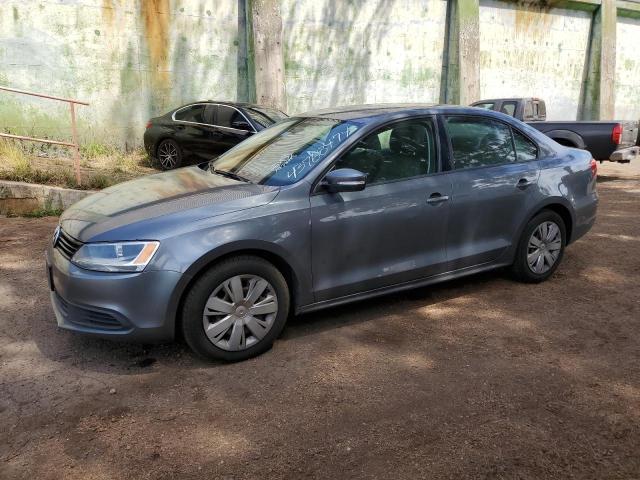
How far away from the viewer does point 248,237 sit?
370 centimetres

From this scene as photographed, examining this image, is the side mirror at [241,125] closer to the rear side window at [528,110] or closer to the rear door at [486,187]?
the rear side window at [528,110]

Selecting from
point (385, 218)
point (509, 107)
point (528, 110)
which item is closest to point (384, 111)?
point (385, 218)

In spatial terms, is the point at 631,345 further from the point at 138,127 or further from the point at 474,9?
the point at 474,9

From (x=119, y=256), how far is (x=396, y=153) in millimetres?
2173

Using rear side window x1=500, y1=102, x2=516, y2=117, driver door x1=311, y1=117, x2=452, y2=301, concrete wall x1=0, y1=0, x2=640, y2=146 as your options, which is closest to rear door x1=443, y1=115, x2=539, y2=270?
driver door x1=311, y1=117, x2=452, y2=301

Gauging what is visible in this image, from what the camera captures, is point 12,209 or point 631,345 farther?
point 12,209

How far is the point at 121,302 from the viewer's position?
3496mm

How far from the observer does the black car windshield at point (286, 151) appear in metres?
4.16

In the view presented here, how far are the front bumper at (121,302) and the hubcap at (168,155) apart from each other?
7391 millimetres

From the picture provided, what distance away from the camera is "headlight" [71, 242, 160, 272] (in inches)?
137

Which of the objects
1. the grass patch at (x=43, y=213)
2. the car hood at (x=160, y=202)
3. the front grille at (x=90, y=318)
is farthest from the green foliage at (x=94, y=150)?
the front grille at (x=90, y=318)

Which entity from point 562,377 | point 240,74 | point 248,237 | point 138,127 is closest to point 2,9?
point 138,127

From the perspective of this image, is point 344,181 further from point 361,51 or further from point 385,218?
point 361,51

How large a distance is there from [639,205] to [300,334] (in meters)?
6.95
